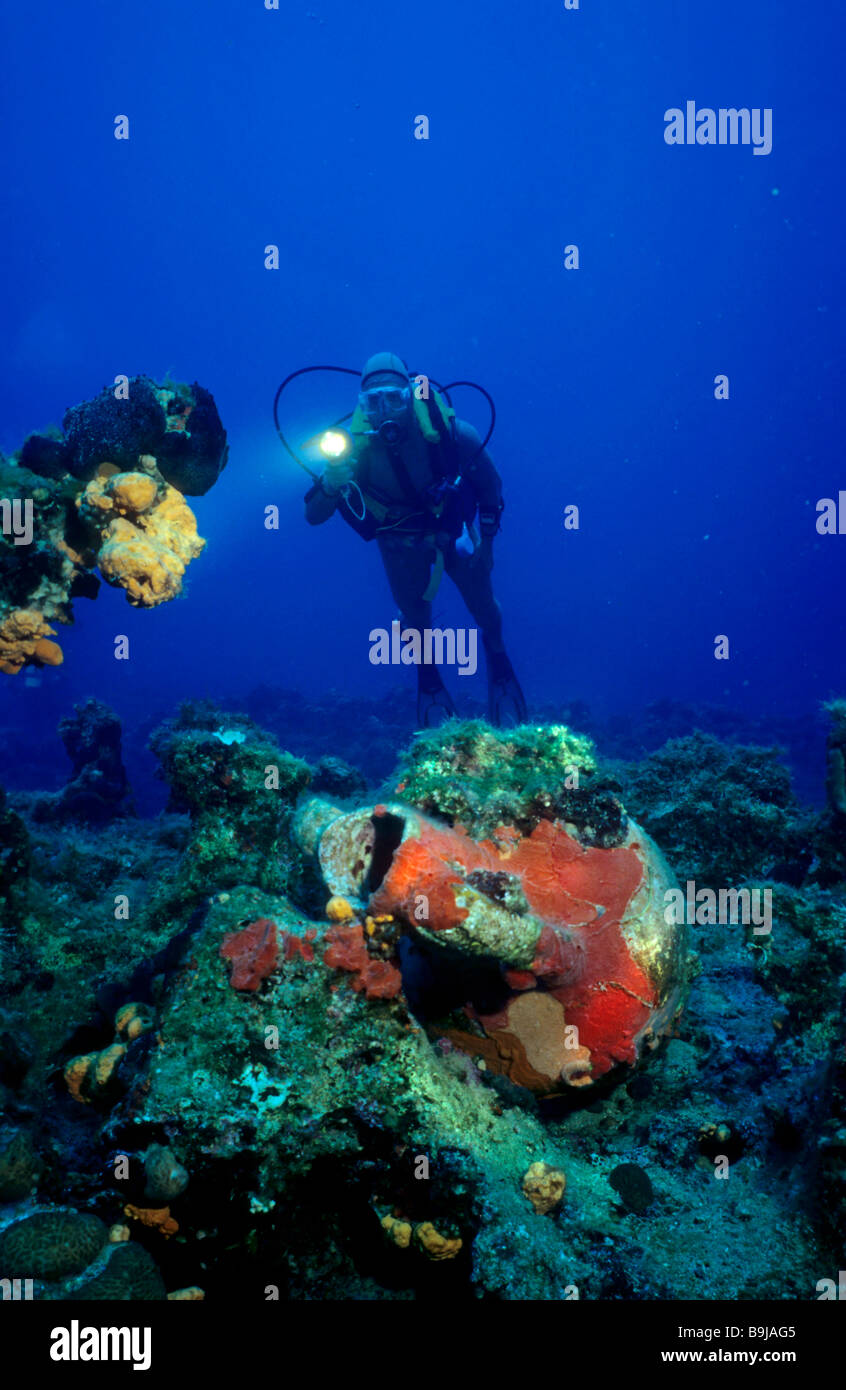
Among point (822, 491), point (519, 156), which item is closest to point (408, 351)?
point (519, 156)

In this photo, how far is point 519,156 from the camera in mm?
107500

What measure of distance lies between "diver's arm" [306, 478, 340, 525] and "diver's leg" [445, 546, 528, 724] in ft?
9.30

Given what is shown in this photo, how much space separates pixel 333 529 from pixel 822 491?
105752 millimetres

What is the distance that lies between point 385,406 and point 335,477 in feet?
6.16

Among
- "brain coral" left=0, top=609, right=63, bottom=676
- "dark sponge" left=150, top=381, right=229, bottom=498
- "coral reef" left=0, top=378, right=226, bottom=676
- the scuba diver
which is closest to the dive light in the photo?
the scuba diver

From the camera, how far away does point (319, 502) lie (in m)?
8.67

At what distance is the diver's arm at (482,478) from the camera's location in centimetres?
1051

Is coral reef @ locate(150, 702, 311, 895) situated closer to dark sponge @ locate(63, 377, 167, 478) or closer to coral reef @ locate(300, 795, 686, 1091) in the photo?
coral reef @ locate(300, 795, 686, 1091)

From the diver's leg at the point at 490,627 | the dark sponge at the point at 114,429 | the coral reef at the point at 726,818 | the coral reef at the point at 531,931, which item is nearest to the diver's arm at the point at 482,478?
the diver's leg at the point at 490,627

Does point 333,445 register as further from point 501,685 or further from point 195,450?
point 501,685

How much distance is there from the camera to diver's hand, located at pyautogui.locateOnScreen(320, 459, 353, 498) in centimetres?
828

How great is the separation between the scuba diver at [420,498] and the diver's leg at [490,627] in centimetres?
2

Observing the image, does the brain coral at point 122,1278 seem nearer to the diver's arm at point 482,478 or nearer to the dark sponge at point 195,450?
the dark sponge at point 195,450

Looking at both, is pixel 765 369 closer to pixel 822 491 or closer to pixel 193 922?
pixel 822 491
